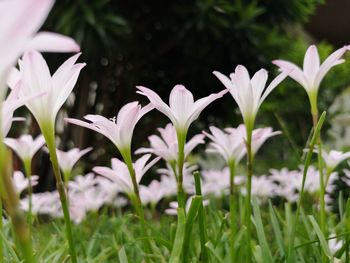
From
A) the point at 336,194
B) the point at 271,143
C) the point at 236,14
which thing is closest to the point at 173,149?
the point at 336,194

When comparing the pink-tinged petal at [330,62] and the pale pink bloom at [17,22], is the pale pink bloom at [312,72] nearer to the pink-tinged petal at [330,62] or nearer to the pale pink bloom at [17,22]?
the pink-tinged petal at [330,62]

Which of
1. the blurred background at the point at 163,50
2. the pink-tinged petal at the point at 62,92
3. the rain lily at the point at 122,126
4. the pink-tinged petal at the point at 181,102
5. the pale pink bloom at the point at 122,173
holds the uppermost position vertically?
the blurred background at the point at 163,50

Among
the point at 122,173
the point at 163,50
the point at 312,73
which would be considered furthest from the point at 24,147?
the point at 163,50

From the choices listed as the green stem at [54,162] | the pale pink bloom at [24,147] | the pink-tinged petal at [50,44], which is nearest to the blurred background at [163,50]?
the pale pink bloom at [24,147]

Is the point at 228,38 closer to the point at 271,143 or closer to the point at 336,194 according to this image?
the point at 336,194

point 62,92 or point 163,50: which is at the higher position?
point 163,50

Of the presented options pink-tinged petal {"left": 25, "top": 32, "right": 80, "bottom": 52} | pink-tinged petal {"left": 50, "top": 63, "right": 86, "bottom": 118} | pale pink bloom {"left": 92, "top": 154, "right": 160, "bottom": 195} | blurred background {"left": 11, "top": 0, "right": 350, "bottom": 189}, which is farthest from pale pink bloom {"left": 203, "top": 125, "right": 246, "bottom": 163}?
blurred background {"left": 11, "top": 0, "right": 350, "bottom": 189}

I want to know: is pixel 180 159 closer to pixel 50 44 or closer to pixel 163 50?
pixel 50 44
